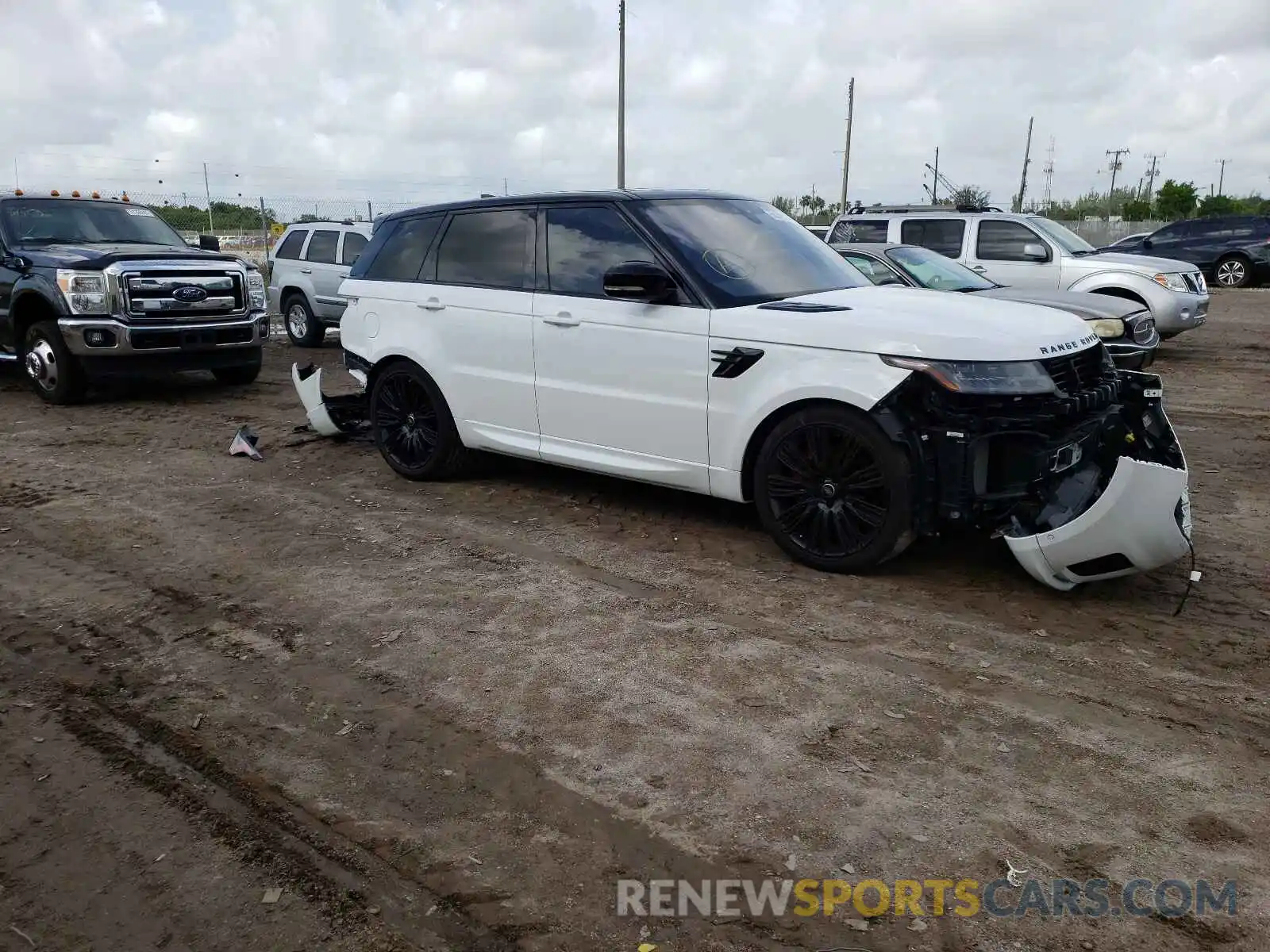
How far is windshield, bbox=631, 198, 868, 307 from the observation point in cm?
539

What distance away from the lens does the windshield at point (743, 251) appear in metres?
5.39

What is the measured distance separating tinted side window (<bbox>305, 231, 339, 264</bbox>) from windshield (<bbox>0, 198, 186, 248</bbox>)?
3.10 meters

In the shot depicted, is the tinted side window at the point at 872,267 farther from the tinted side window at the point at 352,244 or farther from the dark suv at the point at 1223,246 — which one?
the dark suv at the point at 1223,246

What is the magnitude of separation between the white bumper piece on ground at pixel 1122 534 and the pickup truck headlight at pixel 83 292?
874cm

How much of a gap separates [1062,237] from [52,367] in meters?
11.5

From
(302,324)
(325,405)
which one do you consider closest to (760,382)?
(325,405)

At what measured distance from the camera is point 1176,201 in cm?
5828

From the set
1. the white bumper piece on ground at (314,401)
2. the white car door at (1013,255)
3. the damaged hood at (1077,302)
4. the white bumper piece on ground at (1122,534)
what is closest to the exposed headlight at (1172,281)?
the white car door at (1013,255)

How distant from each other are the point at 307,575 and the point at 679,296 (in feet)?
7.85

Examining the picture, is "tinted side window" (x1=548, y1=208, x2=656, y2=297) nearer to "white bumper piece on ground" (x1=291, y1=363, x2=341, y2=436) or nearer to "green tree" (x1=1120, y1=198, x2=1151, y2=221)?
"white bumper piece on ground" (x1=291, y1=363, x2=341, y2=436)

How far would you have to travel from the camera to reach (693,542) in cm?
559

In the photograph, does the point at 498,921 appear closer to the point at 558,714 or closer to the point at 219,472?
the point at 558,714

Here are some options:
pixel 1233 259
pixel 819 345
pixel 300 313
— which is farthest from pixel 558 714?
pixel 1233 259

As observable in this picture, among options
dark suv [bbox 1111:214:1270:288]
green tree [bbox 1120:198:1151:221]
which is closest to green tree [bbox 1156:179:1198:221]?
green tree [bbox 1120:198:1151:221]
